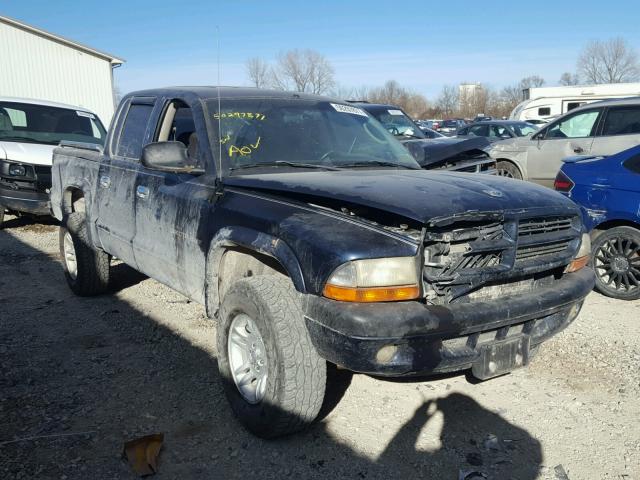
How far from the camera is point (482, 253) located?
2.82 m

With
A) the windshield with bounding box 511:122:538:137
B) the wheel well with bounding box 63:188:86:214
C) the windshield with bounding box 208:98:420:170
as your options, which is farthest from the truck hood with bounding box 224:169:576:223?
the windshield with bounding box 511:122:538:137

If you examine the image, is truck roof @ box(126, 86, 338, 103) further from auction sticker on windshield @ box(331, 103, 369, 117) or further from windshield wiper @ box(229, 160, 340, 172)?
windshield wiper @ box(229, 160, 340, 172)

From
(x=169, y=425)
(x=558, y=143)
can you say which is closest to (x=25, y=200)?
(x=169, y=425)

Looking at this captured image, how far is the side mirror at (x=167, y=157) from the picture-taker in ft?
11.8

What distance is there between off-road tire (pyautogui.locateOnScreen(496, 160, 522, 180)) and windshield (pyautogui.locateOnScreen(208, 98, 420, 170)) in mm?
6698

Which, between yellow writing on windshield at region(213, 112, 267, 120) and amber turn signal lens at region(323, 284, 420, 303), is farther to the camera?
yellow writing on windshield at region(213, 112, 267, 120)

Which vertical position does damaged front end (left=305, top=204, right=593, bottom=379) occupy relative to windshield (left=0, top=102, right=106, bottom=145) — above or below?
below

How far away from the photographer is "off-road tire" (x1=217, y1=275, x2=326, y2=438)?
9.23 ft

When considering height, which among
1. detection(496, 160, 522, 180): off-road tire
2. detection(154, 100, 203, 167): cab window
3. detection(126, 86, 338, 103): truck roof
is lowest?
detection(496, 160, 522, 180): off-road tire

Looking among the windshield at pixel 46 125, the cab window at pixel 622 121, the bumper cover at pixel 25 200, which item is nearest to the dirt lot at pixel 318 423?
the bumper cover at pixel 25 200

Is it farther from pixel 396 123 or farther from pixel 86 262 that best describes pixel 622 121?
pixel 86 262

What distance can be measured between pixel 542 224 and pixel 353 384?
159 cm

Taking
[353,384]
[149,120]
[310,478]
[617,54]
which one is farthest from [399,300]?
[617,54]

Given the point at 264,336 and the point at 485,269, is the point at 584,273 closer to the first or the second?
the point at 485,269
